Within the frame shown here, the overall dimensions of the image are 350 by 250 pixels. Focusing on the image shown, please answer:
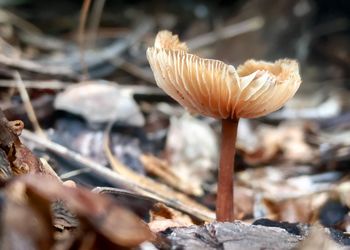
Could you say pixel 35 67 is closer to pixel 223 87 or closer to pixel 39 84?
pixel 39 84

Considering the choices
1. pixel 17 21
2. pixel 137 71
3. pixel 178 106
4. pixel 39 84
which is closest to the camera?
pixel 39 84

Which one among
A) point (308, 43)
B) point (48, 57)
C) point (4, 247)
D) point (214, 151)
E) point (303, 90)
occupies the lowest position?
point (4, 247)

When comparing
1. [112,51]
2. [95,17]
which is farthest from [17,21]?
[112,51]

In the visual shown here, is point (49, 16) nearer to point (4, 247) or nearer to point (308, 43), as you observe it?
point (308, 43)

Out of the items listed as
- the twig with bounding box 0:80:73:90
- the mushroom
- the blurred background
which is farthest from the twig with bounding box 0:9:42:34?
the mushroom

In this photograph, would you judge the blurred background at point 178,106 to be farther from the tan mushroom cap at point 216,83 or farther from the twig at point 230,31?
the tan mushroom cap at point 216,83

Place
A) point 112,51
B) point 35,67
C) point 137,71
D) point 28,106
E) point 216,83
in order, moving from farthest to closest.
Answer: point 112,51 → point 137,71 → point 35,67 → point 28,106 → point 216,83

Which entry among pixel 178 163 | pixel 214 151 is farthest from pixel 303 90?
pixel 178 163
